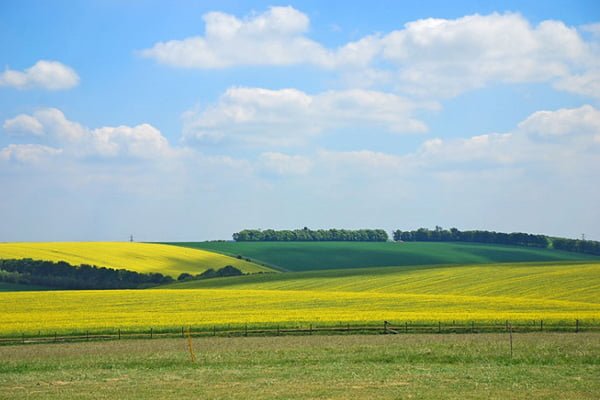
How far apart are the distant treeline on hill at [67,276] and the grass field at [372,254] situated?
27.4 m

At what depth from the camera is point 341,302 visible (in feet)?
201

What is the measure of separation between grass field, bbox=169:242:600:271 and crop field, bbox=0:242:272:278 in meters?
7.38

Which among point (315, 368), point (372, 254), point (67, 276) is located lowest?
point (315, 368)

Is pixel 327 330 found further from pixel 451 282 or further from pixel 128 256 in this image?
pixel 128 256

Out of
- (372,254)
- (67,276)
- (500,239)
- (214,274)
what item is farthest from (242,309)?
(500,239)

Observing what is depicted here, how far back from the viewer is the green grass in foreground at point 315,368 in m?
26.0

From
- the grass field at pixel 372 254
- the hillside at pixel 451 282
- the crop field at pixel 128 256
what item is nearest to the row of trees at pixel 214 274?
the crop field at pixel 128 256

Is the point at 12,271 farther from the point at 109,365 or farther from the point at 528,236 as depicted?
the point at 528,236

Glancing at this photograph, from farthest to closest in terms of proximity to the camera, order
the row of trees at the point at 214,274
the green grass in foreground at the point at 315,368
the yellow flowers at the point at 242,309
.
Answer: the row of trees at the point at 214,274
the yellow flowers at the point at 242,309
the green grass in foreground at the point at 315,368

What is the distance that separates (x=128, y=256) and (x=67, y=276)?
19.9m

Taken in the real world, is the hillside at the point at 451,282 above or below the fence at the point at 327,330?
above

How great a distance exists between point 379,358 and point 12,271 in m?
68.6

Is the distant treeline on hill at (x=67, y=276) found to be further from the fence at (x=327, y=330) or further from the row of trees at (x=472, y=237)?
the row of trees at (x=472, y=237)

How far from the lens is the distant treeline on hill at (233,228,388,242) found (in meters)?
172
